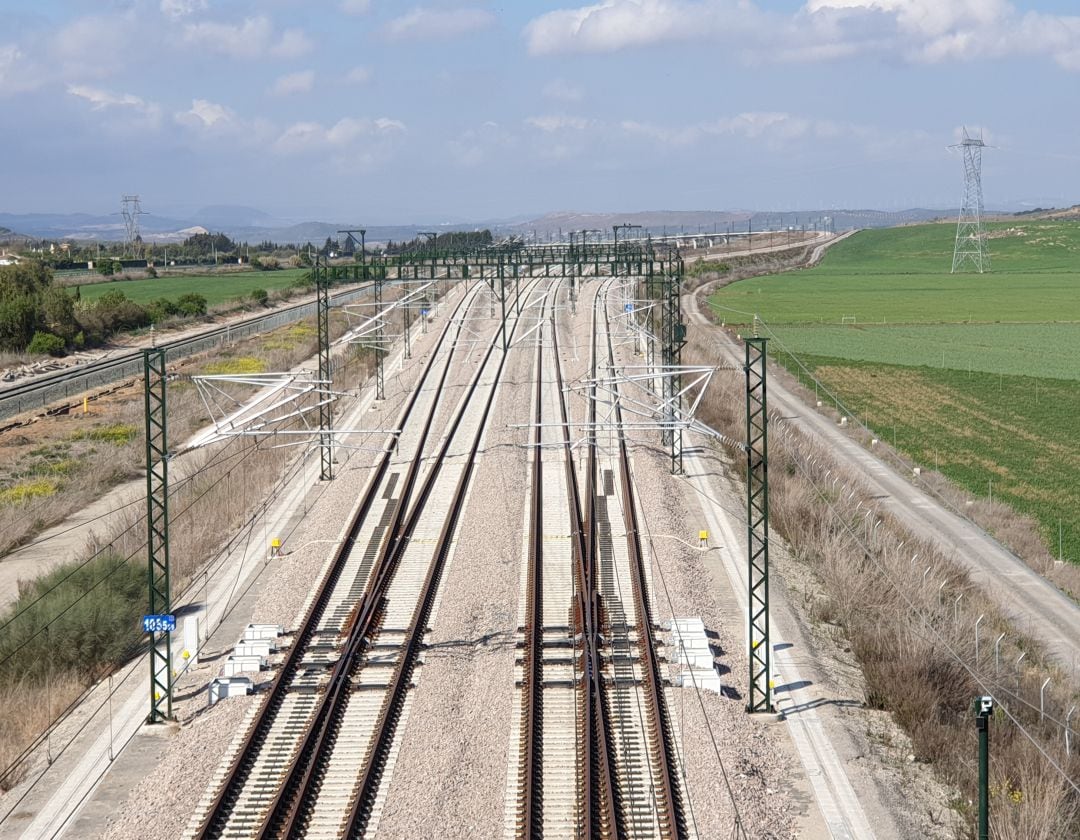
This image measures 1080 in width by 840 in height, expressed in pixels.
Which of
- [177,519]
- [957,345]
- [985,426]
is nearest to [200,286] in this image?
[957,345]

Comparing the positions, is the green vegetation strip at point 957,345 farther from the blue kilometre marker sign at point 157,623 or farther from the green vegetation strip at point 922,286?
the blue kilometre marker sign at point 157,623

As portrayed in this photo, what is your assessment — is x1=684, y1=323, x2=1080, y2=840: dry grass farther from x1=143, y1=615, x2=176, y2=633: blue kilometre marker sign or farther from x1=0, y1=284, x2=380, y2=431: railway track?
x1=0, y1=284, x2=380, y2=431: railway track

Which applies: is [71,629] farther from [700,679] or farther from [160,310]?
[160,310]

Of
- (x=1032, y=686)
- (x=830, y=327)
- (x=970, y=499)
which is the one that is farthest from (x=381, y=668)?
(x=830, y=327)

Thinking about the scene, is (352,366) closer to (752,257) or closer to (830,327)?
(830,327)

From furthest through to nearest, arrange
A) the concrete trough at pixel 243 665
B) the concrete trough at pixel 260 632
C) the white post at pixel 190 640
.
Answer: the concrete trough at pixel 260 632 < the white post at pixel 190 640 < the concrete trough at pixel 243 665

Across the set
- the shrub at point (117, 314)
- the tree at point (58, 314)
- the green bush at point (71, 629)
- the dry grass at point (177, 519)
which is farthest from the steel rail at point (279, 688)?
the shrub at point (117, 314)

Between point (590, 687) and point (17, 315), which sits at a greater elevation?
point (17, 315)
